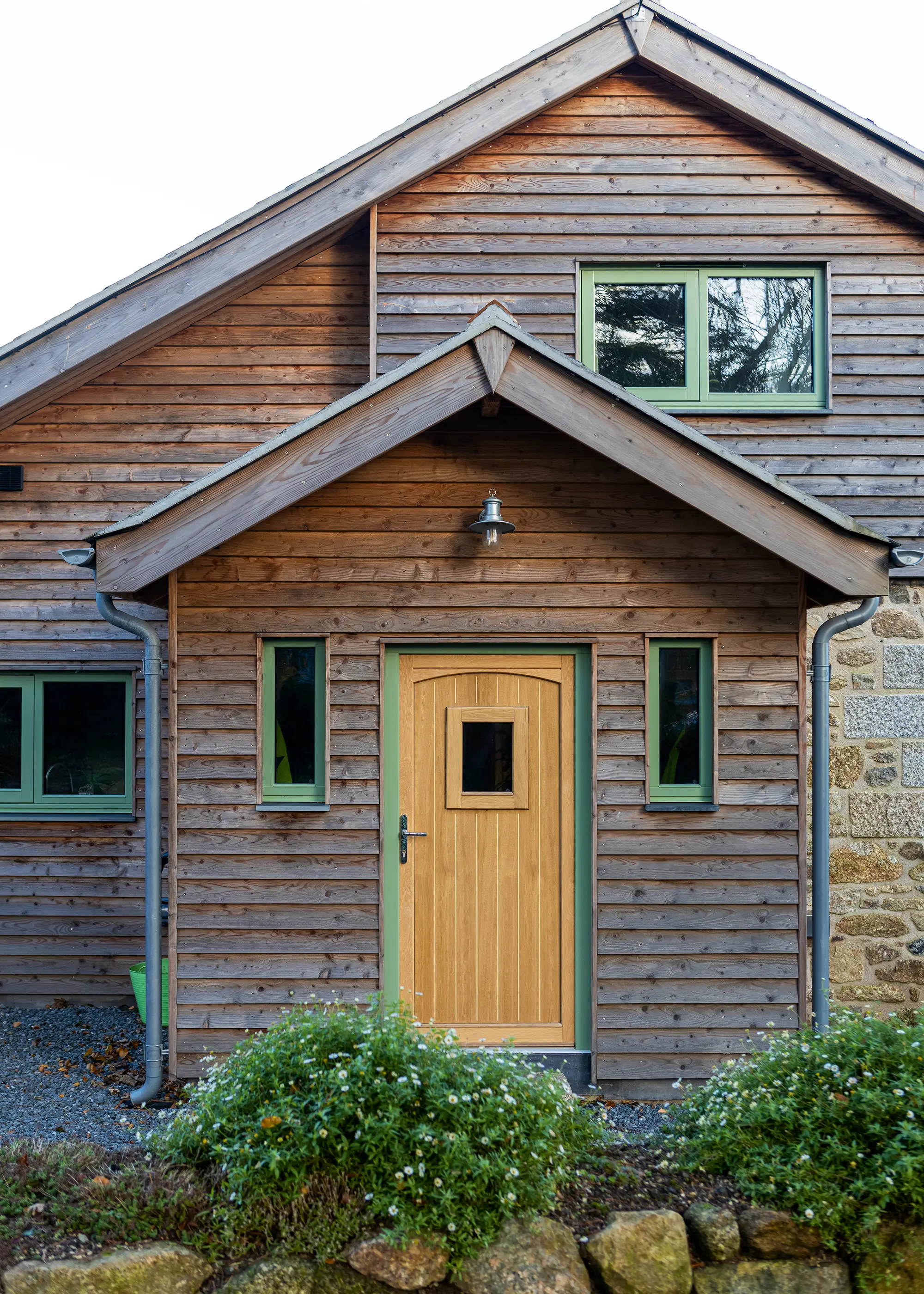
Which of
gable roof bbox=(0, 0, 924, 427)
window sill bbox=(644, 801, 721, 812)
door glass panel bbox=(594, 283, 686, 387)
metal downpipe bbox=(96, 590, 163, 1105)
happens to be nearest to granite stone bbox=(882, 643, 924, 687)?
window sill bbox=(644, 801, 721, 812)

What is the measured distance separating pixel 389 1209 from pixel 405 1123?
10.1 inches

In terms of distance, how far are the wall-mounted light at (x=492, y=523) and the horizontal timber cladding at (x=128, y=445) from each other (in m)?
2.40

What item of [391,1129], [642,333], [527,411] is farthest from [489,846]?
[642,333]

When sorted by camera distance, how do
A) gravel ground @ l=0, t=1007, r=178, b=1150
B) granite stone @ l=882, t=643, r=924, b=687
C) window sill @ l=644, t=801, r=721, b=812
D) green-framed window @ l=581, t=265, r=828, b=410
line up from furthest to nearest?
green-framed window @ l=581, t=265, r=828, b=410 → granite stone @ l=882, t=643, r=924, b=687 → window sill @ l=644, t=801, r=721, b=812 → gravel ground @ l=0, t=1007, r=178, b=1150

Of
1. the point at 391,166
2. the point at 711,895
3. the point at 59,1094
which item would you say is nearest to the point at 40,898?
the point at 59,1094

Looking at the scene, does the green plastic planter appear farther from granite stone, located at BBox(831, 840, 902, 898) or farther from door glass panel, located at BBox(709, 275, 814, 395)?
door glass panel, located at BBox(709, 275, 814, 395)

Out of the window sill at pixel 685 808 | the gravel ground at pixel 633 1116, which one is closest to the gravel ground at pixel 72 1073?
the gravel ground at pixel 633 1116

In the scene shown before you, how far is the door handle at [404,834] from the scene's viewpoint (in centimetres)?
556

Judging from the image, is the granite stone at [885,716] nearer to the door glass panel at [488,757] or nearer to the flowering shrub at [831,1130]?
the door glass panel at [488,757]

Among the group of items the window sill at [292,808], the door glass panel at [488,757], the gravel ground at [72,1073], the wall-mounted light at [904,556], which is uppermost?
the wall-mounted light at [904,556]

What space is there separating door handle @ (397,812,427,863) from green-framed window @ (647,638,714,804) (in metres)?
1.34

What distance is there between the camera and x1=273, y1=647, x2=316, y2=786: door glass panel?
18.2 feet

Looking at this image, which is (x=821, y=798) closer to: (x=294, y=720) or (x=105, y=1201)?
(x=294, y=720)

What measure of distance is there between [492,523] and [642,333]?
2.59 meters
